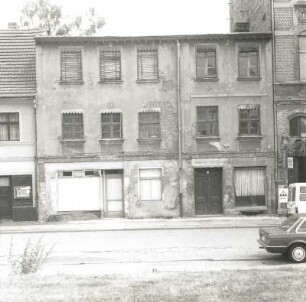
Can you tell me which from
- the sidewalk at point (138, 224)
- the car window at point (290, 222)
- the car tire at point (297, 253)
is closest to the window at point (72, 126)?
the sidewalk at point (138, 224)

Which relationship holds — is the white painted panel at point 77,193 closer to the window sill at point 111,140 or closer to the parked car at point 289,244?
the window sill at point 111,140

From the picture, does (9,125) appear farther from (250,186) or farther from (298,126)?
(298,126)

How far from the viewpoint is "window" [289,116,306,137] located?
33219mm

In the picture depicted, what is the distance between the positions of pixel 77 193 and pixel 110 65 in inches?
262

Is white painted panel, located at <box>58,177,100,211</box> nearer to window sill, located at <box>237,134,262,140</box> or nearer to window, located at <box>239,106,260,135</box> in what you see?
window sill, located at <box>237,134,262,140</box>

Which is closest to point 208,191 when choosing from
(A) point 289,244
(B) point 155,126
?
(B) point 155,126

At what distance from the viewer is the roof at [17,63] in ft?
108

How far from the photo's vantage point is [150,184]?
33250 millimetres

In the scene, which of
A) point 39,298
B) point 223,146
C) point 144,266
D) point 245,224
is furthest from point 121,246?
point 223,146

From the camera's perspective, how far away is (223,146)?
33250 millimetres

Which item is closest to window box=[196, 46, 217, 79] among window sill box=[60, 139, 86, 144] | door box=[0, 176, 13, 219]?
window sill box=[60, 139, 86, 144]

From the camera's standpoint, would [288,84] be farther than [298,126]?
No

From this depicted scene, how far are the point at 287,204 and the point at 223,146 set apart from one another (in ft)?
14.7

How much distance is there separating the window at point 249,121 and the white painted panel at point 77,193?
7.87 m
